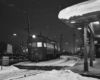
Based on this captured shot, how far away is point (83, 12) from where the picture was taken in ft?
30.5

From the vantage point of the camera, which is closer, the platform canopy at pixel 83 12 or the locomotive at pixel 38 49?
the platform canopy at pixel 83 12

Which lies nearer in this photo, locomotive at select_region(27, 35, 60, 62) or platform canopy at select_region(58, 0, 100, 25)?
platform canopy at select_region(58, 0, 100, 25)

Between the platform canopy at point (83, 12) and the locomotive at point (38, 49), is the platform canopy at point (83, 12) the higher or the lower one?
the higher one

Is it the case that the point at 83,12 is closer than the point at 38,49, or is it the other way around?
the point at 83,12

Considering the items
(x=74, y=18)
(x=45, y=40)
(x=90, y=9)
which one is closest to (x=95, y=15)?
(x=90, y=9)

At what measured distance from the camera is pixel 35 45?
75.8 feet

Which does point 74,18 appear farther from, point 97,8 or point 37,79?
point 37,79

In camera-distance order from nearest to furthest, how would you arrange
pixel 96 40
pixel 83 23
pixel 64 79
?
Answer: pixel 64 79 < pixel 83 23 < pixel 96 40

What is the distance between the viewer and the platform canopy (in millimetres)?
8680

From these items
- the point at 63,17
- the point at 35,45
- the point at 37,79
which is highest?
the point at 63,17

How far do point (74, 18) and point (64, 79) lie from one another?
426cm

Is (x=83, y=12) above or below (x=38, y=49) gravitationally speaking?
above

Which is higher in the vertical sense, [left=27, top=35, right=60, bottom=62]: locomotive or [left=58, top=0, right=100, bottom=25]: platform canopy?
[left=58, top=0, right=100, bottom=25]: platform canopy

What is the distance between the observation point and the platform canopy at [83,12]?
868 centimetres
